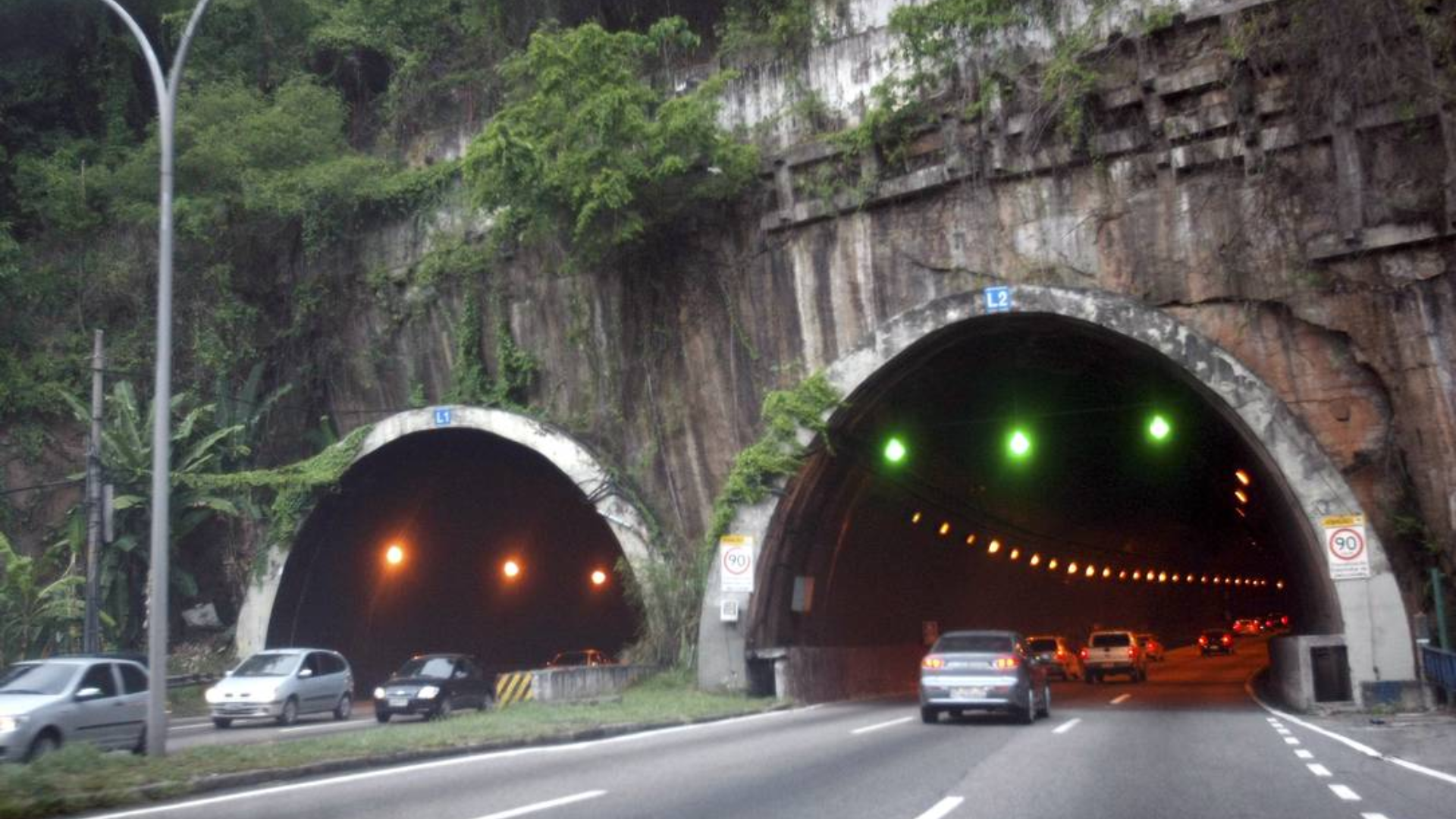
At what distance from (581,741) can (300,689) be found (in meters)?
9.86

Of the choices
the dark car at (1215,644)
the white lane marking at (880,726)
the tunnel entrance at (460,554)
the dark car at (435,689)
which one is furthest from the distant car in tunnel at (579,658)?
the dark car at (1215,644)

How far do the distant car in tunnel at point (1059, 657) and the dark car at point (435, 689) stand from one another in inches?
693

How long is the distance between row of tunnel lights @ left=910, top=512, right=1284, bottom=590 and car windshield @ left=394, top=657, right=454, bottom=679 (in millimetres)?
14385

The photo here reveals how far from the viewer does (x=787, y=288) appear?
26625 mm

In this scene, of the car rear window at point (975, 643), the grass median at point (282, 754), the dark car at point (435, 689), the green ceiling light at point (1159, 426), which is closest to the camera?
the grass median at point (282, 754)

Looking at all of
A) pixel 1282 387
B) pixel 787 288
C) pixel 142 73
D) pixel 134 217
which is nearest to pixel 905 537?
pixel 787 288

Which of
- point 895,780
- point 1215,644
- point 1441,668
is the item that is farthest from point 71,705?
point 1215,644

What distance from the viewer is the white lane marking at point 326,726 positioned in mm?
22953

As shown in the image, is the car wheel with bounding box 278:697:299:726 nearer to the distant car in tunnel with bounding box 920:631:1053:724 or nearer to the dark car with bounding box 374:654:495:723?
the dark car with bounding box 374:654:495:723

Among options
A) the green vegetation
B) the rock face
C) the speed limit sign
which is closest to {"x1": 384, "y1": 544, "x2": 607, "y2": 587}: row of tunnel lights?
the rock face

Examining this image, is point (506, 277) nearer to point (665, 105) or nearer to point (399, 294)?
point (399, 294)

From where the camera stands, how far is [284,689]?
25.0 meters

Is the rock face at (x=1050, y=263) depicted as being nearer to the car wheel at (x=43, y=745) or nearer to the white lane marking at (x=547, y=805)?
the car wheel at (x=43, y=745)

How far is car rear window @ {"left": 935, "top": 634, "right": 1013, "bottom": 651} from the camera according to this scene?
68.2 feet
